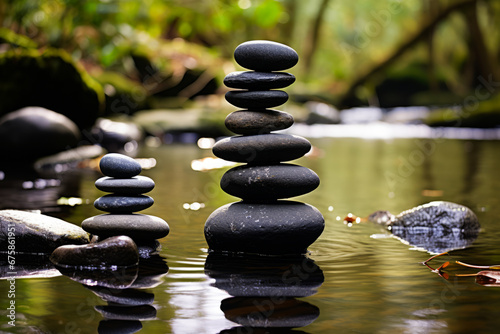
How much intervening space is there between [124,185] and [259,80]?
3.82 feet

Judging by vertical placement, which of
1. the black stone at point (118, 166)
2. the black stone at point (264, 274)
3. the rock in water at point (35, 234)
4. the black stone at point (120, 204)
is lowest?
the black stone at point (264, 274)

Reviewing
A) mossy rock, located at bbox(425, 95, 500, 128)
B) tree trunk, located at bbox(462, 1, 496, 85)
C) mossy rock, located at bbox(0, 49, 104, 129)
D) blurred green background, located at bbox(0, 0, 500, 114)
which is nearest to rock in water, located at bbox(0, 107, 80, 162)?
mossy rock, located at bbox(0, 49, 104, 129)

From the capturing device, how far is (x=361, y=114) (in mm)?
28859

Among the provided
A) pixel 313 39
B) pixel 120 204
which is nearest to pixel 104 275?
pixel 120 204

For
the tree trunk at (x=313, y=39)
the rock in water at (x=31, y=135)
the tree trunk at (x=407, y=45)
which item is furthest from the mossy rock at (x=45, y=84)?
the tree trunk at (x=313, y=39)

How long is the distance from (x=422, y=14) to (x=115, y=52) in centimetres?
1242

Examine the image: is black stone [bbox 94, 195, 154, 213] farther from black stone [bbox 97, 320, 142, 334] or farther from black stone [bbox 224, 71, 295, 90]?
black stone [bbox 97, 320, 142, 334]

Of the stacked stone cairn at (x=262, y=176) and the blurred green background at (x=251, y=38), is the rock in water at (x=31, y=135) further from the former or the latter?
the stacked stone cairn at (x=262, y=176)

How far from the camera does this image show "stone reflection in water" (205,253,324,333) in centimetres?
329

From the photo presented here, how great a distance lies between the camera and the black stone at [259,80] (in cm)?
521

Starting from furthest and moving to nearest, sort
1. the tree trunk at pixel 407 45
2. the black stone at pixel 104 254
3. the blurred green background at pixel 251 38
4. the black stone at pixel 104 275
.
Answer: the tree trunk at pixel 407 45 < the blurred green background at pixel 251 38 < the black stone at pixel 104 254 < the black stone at pixel 104 275

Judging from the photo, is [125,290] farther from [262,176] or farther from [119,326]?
[262,176]

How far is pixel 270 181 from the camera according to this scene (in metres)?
5.02

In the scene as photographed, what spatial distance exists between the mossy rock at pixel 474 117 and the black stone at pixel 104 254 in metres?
18.6
